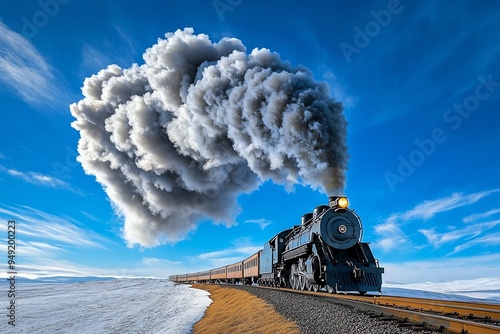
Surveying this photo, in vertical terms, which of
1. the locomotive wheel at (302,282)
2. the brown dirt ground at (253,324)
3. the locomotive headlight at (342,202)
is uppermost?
the locomotive headlight at (342,202)

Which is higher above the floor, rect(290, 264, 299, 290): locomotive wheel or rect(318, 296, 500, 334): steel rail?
rect(290, 264, 299, 290): locomotive wheel

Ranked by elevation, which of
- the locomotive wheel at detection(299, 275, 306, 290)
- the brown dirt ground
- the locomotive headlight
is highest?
the locomotive headlight

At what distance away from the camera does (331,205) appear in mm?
13008

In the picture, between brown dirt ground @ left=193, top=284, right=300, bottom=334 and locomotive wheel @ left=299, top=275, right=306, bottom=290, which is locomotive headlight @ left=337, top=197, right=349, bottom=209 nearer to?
locomotive wheel @ left=299, top=275, right=306, bottom=290

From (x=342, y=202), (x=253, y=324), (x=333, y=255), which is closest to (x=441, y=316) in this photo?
(x=253, y=324)

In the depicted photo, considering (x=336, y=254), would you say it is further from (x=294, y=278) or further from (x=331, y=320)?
(x=331, y=320)

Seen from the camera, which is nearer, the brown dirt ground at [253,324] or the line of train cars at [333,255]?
the brown dirt ground at [253,324]

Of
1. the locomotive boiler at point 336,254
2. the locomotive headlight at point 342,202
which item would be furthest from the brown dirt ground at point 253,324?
the locomotive headlight at point 342,202

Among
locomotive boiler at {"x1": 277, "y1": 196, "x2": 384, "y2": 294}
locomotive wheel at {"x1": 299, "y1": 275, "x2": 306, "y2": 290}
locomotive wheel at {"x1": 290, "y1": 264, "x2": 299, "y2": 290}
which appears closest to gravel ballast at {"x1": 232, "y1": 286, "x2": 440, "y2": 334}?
locomotive boiler at {"x1": 277, "y1": 196, "x2": 384, "y2": 294}

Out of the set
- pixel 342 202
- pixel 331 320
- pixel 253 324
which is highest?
pixel 342 202

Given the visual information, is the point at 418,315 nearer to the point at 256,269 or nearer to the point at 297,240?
the point at 297,240

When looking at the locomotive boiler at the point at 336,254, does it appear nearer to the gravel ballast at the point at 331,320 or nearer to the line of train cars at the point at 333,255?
the line of train cars at the point at 333,255

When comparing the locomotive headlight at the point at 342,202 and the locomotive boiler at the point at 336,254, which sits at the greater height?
the locomotive headlight at the point at 342,202

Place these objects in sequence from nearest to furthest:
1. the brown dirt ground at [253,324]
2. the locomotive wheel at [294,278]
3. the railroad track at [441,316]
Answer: the railroad track at [441,316]
the brown dirt ground at [253,324]
the locomotive wheel at [294,278]
